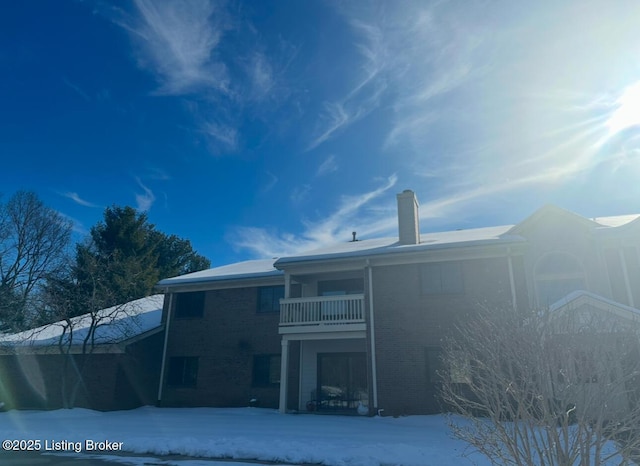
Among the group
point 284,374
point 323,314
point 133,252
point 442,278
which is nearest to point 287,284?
point 323,314

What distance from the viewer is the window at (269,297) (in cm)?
1845

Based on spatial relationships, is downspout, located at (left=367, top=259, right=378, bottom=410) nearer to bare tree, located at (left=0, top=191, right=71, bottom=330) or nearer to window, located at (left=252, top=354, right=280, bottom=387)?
window, located at (left=252, top=354, right=280, bottom=387)

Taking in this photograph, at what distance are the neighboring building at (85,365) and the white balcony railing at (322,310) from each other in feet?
22.2

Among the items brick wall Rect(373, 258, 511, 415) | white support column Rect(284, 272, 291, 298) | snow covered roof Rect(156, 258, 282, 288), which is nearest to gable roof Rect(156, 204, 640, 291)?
snow covered roof Rect(156, 258, 282, 288)

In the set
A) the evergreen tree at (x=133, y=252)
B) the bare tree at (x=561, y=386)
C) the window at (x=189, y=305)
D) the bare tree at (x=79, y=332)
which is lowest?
the bare tree at (x=561, y=386)

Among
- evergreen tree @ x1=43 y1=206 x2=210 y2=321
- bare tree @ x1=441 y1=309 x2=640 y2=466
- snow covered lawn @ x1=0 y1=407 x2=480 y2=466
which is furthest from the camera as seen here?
evergreen tree @ x1=43 y1=206 x2=210 y2=321

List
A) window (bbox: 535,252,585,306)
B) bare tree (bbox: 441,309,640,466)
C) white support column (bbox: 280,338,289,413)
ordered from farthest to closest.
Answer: white support column (bbox: 280,338,289,413) → window (bbox: 535,252,585,306) → bare tree (bbox: 441,309,640,466)

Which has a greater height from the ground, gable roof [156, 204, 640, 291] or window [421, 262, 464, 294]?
gable roof [156, 204, 640, 291]

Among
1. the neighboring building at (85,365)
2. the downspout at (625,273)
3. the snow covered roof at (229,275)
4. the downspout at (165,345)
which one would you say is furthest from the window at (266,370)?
the downspout at (625,273)

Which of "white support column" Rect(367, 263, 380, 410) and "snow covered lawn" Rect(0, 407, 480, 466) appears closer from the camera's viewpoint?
"snow covered lawn" Rect(0, 407, 480, 466)

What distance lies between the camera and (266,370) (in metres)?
17.8

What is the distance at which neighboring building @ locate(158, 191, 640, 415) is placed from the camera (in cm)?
1436

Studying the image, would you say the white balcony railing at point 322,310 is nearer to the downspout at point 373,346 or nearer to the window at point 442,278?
the downspout at point 373,346

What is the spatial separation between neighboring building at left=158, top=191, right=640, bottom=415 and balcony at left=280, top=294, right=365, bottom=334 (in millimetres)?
37
